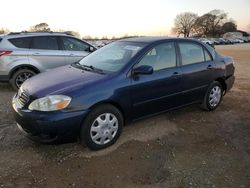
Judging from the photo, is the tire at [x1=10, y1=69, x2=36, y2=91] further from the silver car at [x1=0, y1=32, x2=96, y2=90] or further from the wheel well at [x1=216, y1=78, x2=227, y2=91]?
the wheel well at [x1=216, y1=78, x2=227, y2=91]

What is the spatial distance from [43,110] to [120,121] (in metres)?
1.17

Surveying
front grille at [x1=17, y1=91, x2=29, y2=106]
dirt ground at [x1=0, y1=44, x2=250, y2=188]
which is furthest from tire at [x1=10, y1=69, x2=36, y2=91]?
front grille at [x1=17, y1=91, x2=29, y2=106]

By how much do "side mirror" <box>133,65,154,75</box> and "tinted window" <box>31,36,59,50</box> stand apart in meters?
4.67

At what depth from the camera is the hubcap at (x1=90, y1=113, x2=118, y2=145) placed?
14.4 feet

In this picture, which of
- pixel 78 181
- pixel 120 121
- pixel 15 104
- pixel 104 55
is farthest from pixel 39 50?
pixel 78 181

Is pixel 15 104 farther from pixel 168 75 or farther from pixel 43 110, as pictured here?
pixel 168 75

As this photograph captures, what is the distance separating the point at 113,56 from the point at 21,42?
420 cm

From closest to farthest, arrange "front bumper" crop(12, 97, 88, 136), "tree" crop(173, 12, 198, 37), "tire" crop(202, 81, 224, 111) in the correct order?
"front bumper" crop(12, 97, 88, 136) → "tire" crop(202, 81, 224, 111) → "tree" crop(173, 12, 198, 37)

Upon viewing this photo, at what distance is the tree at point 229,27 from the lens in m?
112

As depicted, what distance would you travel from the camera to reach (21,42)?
8.48 m

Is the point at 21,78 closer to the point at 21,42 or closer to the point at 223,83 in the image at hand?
the point at 21,42

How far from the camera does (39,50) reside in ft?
28.2

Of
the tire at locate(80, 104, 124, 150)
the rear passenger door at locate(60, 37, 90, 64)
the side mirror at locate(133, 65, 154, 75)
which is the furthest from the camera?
the rear passenger door at locate(60, 37, 90, 64)

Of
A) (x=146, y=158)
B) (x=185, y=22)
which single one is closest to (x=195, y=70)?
(x=146, y=158)
